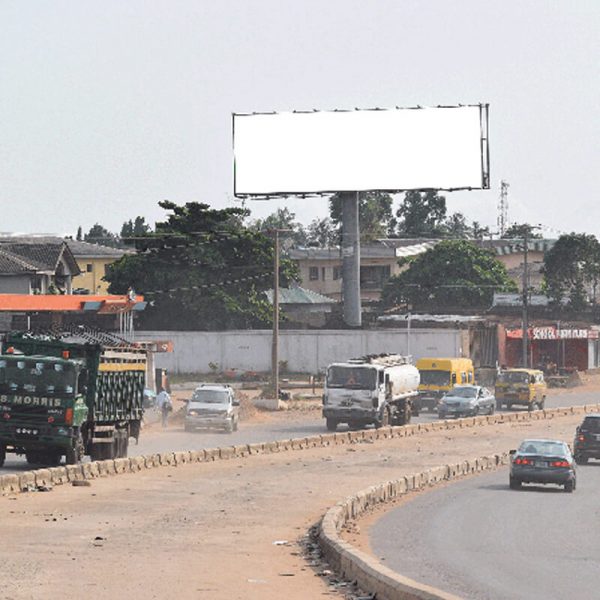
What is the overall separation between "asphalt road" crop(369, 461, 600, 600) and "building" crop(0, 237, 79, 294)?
5571 centimetres

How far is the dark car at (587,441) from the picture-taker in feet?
189

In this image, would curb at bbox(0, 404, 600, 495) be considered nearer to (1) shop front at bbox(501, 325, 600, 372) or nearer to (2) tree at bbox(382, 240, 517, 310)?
(1) shop front at bbox(501, 325, 600, 372)

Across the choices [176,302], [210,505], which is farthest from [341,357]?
[210,505]

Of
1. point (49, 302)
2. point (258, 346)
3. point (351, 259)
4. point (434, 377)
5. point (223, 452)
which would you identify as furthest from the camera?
point (351, 259)

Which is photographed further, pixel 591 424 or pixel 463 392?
pixel 463 392

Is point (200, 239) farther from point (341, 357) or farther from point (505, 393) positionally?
point (505, 393)

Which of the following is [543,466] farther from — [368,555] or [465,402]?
[465,402]

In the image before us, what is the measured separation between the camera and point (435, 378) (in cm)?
8050

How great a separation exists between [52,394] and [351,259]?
7393 centimetres

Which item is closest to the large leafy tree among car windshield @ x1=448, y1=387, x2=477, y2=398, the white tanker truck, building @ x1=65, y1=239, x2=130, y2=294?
car windshield @ x1=448, y1=387, x2=477, y2=398

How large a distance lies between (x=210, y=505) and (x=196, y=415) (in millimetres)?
25391

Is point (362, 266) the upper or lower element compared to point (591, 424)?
upper

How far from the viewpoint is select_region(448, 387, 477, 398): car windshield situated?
77.4 metres

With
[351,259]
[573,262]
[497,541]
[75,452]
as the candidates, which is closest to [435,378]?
[351,259]
